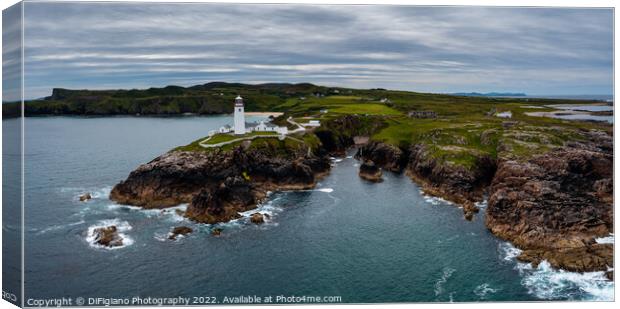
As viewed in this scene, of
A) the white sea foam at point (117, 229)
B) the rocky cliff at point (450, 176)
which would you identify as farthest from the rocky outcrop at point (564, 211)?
the white sea foam at point (117, 229)

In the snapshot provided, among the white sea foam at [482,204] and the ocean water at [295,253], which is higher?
the white sea foam at [482,204]

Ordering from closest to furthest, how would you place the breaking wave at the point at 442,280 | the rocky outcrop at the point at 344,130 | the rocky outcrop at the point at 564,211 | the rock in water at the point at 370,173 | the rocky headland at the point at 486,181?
1. the breaking wave at the point at 442,280
2. the rocky outcrop at the point at 564,211
3. the rocky headland at the point at 486,181
4. the rock in water at the point at 370,173
5. the rocky outcrop at the point at 344,130

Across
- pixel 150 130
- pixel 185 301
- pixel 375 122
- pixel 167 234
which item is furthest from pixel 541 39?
pixel 150 130

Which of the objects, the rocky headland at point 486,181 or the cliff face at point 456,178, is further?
the cliff face at point 456,178

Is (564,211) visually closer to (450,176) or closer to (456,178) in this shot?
(456,178)

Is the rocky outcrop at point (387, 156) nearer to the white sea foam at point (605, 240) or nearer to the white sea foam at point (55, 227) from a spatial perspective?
the white sea foam at point (605, 240)

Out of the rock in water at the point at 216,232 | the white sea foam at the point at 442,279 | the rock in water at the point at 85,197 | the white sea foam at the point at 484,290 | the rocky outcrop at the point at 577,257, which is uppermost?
the rock in water at the point at 85,197
